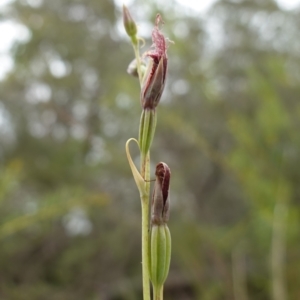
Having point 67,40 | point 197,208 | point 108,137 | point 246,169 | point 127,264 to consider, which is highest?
point 67,40

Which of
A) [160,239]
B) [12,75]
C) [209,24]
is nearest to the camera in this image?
[160,239]

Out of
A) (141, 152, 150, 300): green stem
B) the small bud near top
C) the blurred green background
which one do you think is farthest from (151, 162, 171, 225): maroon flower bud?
the blurred green background

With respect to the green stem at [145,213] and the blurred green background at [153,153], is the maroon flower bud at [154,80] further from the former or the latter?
the blurred green background at [153,153]

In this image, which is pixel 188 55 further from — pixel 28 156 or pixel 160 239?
pixel 160 239

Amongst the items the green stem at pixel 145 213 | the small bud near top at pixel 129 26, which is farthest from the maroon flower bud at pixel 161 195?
the small bud near top at pixel 129 26

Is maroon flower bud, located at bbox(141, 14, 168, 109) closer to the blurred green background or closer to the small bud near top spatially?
the small bud near top

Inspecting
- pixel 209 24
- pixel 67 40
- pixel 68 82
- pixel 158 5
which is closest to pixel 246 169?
pixel 158 5
